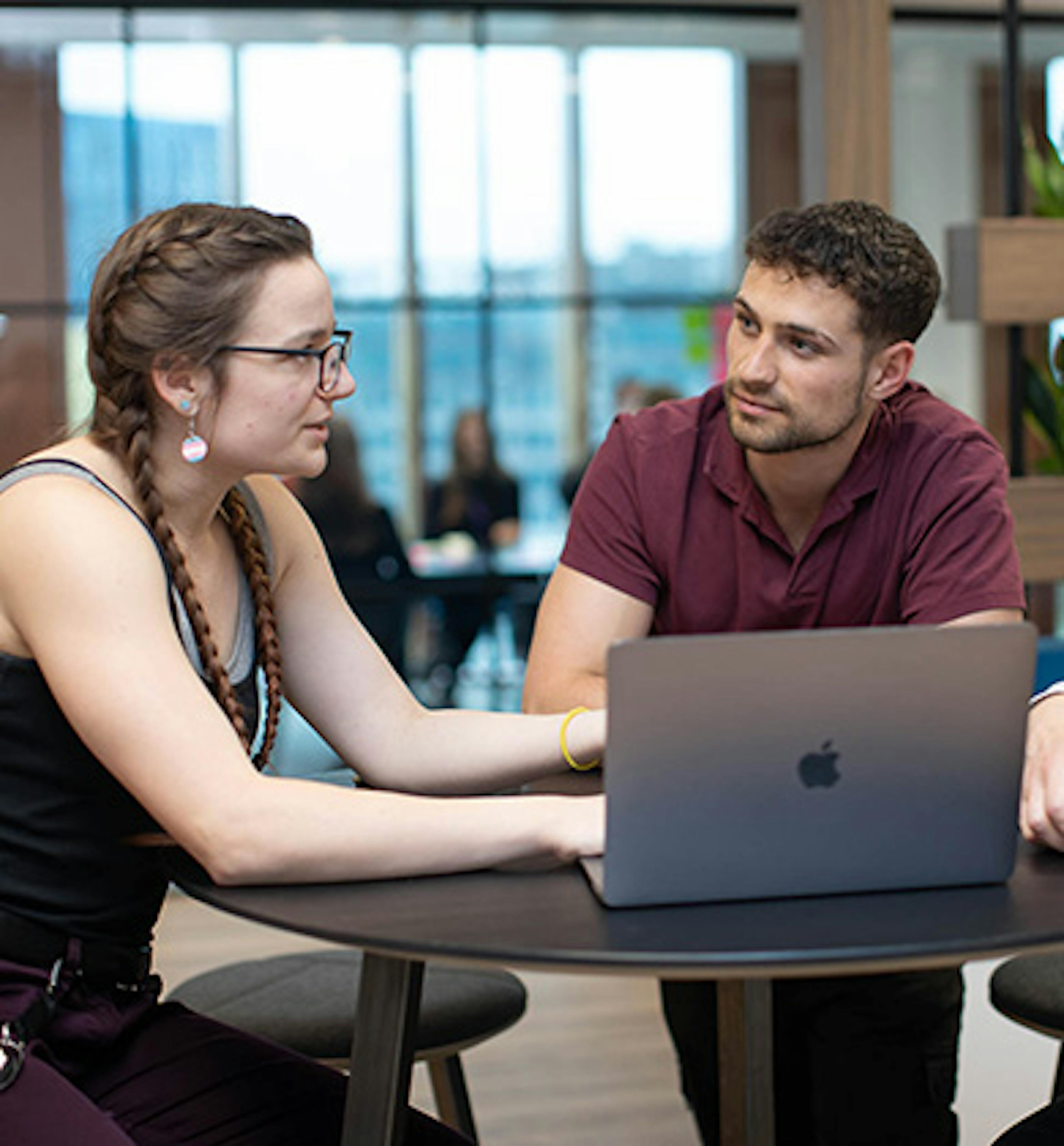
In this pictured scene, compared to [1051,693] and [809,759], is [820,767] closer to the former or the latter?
[809,759]

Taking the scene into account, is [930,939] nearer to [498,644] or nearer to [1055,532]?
[1055,532]

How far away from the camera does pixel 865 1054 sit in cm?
221

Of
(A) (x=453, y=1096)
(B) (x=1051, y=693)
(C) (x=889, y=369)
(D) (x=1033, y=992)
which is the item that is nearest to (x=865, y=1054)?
(D) (x=1033, y=992)

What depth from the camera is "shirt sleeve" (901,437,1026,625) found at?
6.98 ft

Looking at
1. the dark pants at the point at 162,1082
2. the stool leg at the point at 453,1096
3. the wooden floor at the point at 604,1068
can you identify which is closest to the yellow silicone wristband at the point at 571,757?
the dark pants at the point at 162,1082

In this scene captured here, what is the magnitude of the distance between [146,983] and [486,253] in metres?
6.75

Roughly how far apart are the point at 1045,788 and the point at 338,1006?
0.90 meters

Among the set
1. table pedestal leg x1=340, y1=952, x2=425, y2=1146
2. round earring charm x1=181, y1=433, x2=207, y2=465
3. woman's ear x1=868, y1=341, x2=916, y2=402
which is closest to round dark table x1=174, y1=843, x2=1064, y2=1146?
table pedestal leg x1=340, y1=952, x2=425, y2=1146

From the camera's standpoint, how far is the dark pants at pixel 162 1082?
5.01 ft

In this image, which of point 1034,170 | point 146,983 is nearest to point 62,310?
point 1034,170

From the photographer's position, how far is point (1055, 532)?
3910mm

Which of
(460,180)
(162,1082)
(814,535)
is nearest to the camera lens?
(162,1082)

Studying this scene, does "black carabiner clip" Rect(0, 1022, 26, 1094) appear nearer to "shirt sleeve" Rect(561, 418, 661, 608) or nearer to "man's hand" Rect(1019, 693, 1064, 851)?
"man's hand" Rect(1019, 693, 1064, 851)

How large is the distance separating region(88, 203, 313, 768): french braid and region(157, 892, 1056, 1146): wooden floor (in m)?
1.51
